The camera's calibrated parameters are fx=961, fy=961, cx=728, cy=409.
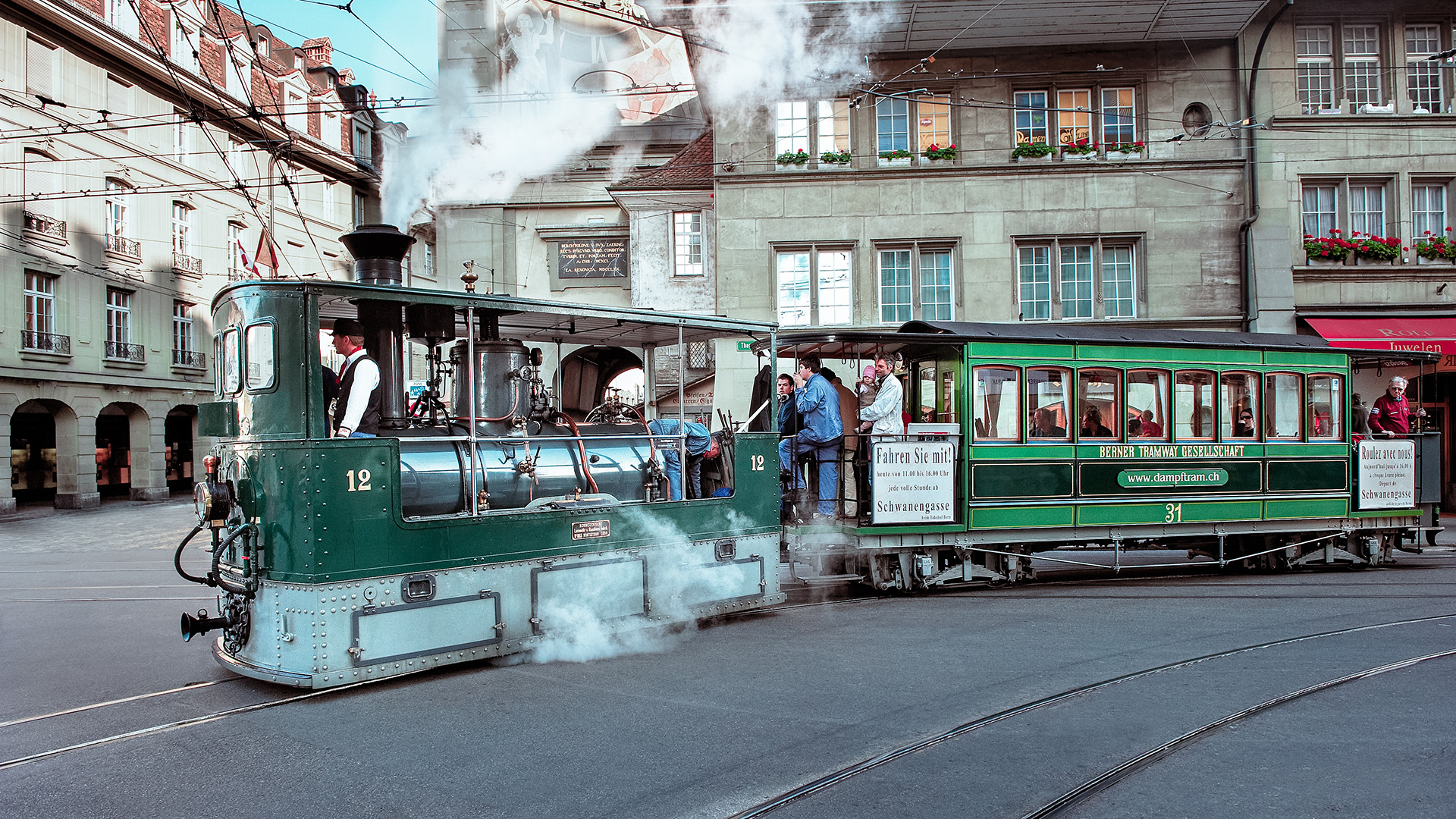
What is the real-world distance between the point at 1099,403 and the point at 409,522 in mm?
8101

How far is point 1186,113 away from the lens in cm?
2036

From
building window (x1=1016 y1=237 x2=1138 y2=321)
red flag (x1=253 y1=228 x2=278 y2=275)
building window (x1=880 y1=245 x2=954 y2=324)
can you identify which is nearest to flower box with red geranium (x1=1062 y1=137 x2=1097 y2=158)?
building window (x1=1016 y1=237 x2=1138 y2=321)

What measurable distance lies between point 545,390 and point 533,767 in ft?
13.1

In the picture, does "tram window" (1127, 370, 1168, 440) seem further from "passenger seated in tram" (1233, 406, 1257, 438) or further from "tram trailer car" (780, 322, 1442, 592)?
"passenger seated in tram" (1233, 406, 1257, 438)

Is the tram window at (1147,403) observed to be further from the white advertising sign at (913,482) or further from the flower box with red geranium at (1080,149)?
the flower box with red geranium at (1080,149)

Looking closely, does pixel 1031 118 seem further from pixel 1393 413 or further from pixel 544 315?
pixel 544 315

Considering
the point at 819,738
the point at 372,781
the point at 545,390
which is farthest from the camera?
the point at 545,390

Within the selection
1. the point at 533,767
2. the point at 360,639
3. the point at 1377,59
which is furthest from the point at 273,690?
the point at 1377,59

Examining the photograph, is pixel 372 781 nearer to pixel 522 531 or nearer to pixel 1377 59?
pixel 522 531

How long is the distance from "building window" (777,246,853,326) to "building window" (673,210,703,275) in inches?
123

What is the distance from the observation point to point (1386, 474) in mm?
12617

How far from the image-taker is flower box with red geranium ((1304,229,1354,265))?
20266 mm

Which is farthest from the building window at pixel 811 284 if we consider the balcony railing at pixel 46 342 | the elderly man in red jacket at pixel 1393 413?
the balcony railing at pixel 46 342

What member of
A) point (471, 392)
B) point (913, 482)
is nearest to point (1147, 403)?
point (913, 482)
